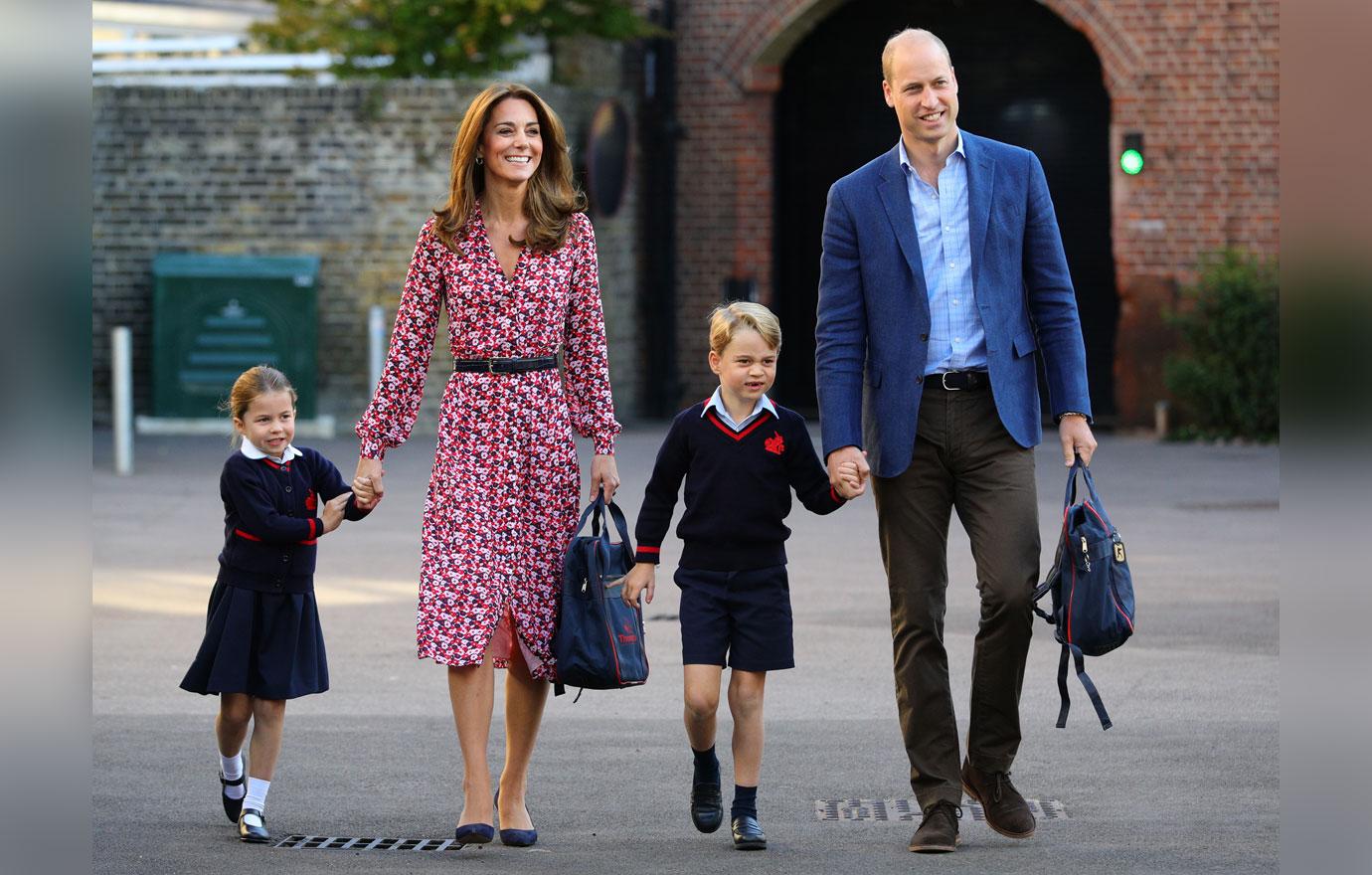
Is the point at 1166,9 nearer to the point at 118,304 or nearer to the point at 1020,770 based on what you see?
the point at 118,304

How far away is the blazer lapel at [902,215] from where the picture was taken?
17.4 feet

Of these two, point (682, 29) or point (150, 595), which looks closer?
point (150, 595)

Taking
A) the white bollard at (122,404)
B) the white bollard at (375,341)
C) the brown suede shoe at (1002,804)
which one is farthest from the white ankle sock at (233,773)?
the white bollard at (375,341)

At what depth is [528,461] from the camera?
5379 mm

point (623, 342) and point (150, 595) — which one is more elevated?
point (623, 342)

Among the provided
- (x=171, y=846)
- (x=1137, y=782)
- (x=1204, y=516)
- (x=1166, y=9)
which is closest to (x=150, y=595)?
(x=171, y=846)

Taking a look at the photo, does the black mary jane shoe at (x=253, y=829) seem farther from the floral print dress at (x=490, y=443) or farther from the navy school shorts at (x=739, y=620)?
the navy school shorts at (x=739, y=620)

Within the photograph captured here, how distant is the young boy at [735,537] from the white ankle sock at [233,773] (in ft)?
3.92

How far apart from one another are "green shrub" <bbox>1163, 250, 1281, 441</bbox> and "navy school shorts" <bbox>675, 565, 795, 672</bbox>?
41.4 ft

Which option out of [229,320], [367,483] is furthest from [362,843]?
[229,320]
